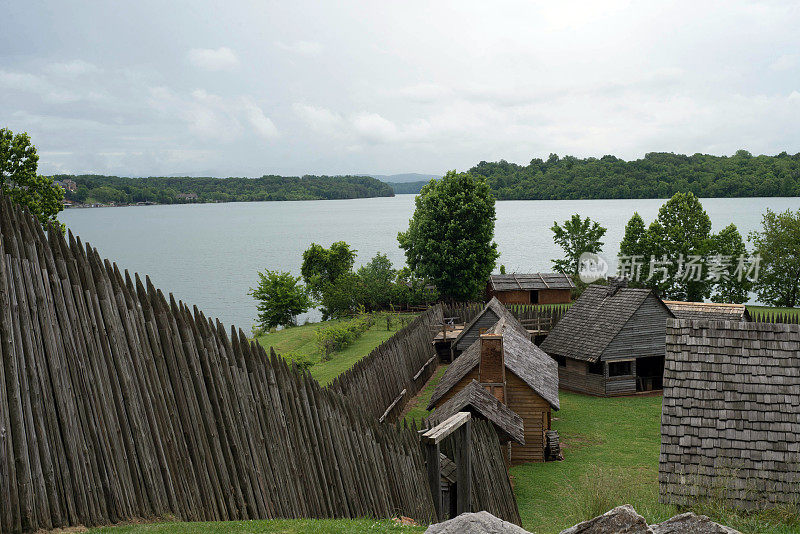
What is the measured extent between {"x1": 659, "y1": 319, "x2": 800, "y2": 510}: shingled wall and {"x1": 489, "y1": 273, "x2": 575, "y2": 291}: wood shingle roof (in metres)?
35.9

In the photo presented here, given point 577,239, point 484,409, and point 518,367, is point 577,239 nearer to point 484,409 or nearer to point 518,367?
point 518,367

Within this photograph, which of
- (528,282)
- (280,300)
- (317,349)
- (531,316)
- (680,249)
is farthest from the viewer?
(280,300)

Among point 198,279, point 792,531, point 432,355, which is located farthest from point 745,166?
point 792,531

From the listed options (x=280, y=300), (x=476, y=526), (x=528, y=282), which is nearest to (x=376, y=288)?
(x=280, y=300)

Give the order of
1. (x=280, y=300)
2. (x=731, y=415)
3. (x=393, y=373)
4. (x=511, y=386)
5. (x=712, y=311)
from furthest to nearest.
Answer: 1. (x=280, y=300)
2. (x=712, y=311)
3. (x=393, y=373)
4. (x=511, y=386)
5. (x=731, y=415)

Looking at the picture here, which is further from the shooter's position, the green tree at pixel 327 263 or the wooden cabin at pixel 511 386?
the green tree at pixel 327 263

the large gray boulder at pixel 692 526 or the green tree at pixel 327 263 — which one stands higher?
the large gray boulder at pixel 692 526

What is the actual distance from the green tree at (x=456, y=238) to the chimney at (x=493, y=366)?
28.8 m

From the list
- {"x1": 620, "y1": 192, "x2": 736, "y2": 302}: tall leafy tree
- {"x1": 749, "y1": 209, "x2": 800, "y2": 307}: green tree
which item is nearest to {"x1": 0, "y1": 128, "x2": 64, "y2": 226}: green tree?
{"x1": 620, "y1": 192, "x2": 736, "y2": 302}: tall leafy tree

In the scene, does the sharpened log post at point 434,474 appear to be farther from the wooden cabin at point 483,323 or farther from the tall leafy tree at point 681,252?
the tall leafy tree at point 681,252

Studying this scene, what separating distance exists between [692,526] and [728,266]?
50.9 m

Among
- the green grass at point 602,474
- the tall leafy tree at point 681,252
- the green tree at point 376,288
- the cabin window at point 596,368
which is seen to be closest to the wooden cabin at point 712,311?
the cabin window at point 596,368

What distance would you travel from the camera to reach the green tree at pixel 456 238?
1885 inches

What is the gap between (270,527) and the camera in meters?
6.99
